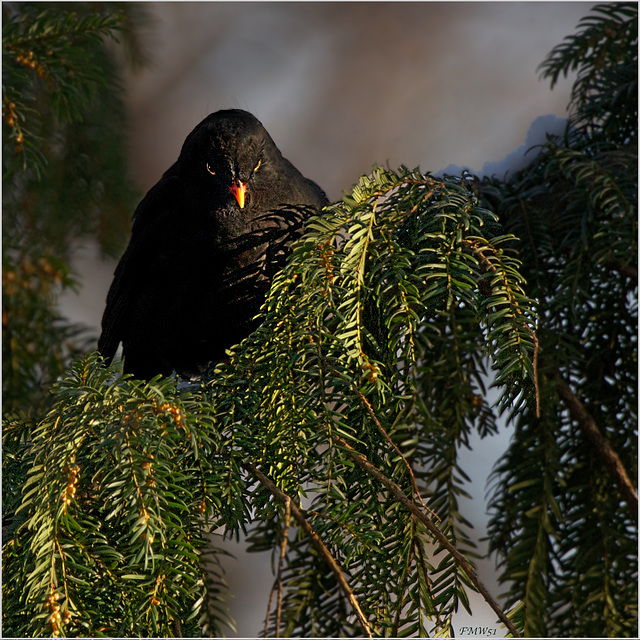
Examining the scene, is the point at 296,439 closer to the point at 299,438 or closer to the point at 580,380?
the point at 299,438

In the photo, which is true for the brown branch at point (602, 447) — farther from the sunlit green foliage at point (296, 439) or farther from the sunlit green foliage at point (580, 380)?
the sunlit green foliage at point (296, 439)

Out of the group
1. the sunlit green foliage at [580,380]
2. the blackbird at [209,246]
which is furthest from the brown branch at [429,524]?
the sunlit green foliage at [580,380]

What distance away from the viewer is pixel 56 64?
546 mm

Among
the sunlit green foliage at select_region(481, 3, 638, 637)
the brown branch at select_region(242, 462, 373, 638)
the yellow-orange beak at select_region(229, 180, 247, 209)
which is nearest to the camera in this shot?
the brown branch at select_region(242, 462, 373, 638)

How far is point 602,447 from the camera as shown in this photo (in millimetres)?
606

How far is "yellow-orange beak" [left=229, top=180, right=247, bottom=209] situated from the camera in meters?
0.48

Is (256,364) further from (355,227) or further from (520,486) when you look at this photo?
(520,486)

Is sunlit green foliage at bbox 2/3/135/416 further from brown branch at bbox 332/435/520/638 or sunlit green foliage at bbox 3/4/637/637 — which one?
brown branch at bbox 332/435/520/638

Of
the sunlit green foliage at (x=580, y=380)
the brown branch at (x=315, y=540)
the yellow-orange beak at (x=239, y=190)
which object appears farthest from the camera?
the sunlit green foliage at (x=580, y=380)

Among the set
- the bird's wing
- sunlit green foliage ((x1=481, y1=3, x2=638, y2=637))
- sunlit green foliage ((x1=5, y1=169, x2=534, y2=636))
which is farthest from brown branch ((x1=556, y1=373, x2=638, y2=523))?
the bird's wing

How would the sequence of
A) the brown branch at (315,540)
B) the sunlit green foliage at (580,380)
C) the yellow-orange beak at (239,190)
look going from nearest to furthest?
the brown branch at (315,540) → the yellow-orange beak at (239,190) → the sunlit green foliage at (580,380)

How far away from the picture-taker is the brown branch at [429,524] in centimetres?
30

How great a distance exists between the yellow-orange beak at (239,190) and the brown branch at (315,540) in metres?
0.20

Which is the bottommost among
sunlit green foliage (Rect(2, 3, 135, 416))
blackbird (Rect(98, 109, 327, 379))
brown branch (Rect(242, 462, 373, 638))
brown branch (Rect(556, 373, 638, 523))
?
brown branch (Rect(242, 462, 373, 638))
